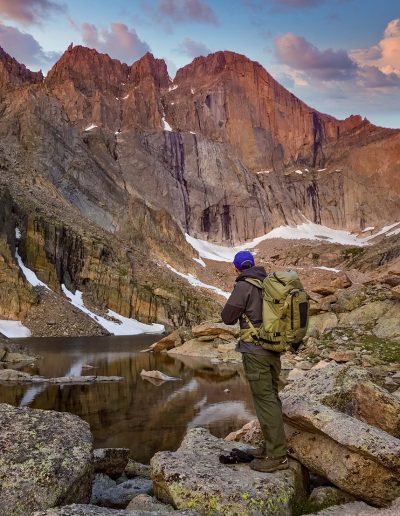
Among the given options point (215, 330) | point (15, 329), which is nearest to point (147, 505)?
point (215, 330)

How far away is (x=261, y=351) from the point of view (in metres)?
9.20

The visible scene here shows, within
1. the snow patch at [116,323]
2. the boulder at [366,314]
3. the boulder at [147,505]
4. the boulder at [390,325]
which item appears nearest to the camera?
the boulder at [147,505]

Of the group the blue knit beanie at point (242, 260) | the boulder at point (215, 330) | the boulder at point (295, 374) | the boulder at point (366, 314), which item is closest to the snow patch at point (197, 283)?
the boulder at point (215, 330)

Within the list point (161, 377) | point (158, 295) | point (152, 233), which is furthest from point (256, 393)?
point (152, 233)

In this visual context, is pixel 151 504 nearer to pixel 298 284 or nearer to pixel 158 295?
pixel 298 284

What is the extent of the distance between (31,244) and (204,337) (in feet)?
199

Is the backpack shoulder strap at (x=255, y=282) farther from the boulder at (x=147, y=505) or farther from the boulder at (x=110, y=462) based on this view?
the boulder at (x=110, y=462)

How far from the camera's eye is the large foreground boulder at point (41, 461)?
7.65 m

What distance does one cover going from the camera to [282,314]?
→ 896cm

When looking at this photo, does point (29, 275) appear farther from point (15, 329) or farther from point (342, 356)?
point (342, 356)

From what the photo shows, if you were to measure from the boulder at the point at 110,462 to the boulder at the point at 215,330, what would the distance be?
34.3 meters

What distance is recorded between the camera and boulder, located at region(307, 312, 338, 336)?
37.6 metres

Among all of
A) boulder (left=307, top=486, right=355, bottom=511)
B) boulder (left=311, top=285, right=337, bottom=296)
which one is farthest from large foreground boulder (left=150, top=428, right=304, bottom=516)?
boulder (left=311, top=285, right=337, bottom=296)

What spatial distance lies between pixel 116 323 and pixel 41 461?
90.1 metres
